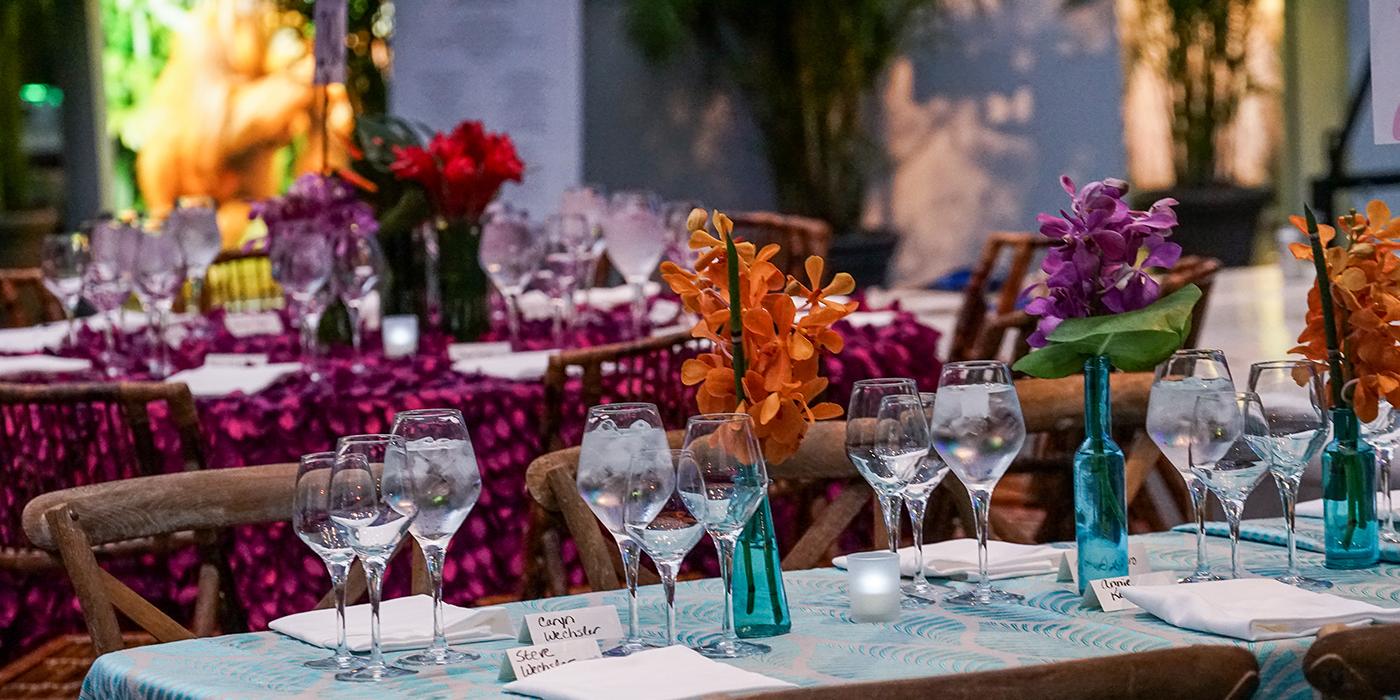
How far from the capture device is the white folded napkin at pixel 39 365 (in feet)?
10.3

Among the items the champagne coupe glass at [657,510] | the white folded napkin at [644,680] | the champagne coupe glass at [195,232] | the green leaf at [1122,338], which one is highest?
the champagne coupe glass at [195,232]

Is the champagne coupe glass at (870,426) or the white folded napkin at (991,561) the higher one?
the champagne coupe glass at (870,426)

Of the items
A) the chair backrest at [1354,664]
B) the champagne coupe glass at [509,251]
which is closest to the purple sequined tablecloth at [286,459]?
the champagne coupe glass at [509,251]

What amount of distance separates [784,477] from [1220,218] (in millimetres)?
7896

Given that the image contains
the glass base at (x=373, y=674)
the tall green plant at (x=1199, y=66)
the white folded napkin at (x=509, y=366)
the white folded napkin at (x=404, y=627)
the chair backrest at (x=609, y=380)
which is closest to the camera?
the glass base at (x=373, y=674)

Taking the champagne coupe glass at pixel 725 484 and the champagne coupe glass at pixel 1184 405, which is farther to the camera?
the champagne coupe glass at pixel 1184 405

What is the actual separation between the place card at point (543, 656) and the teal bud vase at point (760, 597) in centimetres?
13

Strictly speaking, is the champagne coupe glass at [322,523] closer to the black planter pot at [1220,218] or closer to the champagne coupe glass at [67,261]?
the champagne coupe glass at [67,261]

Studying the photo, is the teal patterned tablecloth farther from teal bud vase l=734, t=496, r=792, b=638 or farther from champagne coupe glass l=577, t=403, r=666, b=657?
champagne coupe glass l=577, t=403, r=666, b=657

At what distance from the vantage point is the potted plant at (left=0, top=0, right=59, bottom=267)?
815 centimetres

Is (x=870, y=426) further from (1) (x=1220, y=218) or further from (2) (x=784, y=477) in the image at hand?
(1) (x=1220, y=218)

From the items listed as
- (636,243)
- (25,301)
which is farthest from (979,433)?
(25,301)

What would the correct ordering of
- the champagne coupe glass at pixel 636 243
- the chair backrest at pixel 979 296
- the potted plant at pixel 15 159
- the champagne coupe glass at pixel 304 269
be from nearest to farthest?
the champagne coupe glass at pixel 304 269 → the champagne coupe glass at pixel 636 243 → the chair backrest at pixel 979 296 → the potted plant at pixel 15 159

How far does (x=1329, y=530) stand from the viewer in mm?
1736
